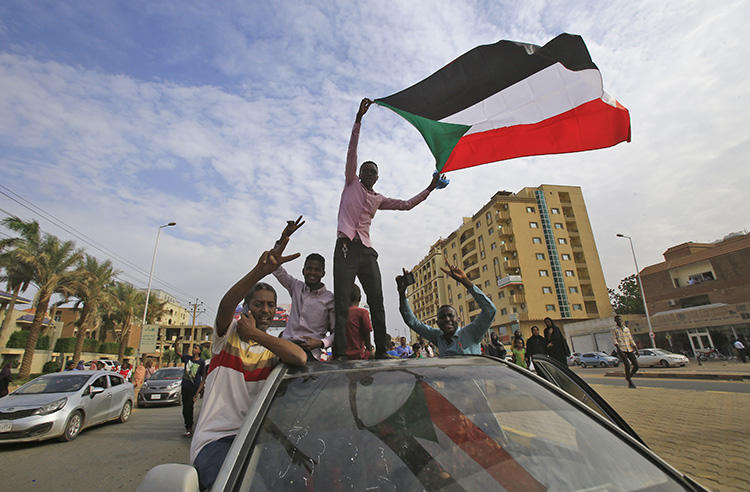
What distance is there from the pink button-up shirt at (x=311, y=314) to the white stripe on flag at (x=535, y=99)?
269 cm

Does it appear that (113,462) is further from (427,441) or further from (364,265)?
(427,441)

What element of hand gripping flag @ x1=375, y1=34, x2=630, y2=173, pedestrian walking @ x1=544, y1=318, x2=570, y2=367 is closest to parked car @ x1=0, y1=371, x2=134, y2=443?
hand gripping flag @ x1=375, y1=34, x2=630, y2=173

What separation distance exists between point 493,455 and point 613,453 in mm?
450

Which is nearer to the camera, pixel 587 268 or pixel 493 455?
pixel 493 455

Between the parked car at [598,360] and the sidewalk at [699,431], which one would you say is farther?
the parked car at [598,360]

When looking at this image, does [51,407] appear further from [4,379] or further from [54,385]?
[4,379]

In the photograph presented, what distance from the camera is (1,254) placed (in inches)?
840

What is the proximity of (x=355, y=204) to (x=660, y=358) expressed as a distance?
29.3m

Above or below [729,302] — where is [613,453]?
below

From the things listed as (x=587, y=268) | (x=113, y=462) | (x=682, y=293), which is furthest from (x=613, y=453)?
(x=587, y=268)

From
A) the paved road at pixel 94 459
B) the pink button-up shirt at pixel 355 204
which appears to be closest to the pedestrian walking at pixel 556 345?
the pink button-up shirt at pixel 355 204

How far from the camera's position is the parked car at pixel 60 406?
6992 mm

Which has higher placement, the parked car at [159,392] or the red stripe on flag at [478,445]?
the red stripe on flag at [478,445]

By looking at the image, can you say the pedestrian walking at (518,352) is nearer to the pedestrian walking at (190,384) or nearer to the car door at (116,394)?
the pedestrian walking at (190,384)
